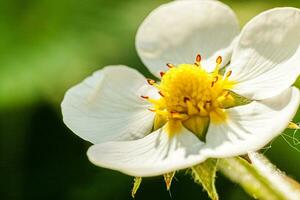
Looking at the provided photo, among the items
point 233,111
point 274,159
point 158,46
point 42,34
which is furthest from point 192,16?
point 42,34

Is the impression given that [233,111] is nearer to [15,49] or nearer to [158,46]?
[158,46]

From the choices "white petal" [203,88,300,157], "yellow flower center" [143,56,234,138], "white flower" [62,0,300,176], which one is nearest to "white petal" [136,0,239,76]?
"white flower" [62,0,300,176]

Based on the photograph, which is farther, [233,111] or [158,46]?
[158,46]

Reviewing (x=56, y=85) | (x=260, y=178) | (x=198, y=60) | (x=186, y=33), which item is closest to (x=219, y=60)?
(x=198, y=60)

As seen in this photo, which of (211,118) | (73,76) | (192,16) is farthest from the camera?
(73,76)

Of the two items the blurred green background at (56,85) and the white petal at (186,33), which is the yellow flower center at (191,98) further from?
the blurred green background at (56,85)
